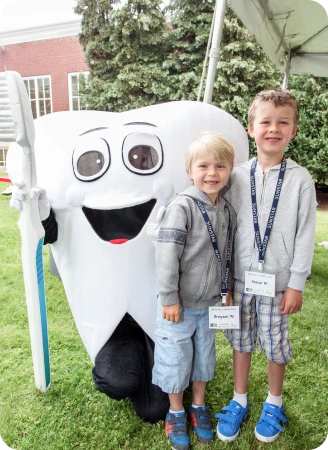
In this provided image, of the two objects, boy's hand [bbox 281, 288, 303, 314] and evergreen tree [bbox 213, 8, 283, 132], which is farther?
evergreen tree [bbox 213, 8, 283, 132]

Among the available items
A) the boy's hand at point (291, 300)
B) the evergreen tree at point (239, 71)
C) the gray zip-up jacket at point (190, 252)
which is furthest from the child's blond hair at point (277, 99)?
the evergreen tree at point (239, 71)

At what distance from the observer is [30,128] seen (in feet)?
4.87

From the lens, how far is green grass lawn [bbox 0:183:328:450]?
5.45 ft

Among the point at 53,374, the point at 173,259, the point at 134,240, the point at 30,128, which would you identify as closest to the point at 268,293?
the point at 173,259

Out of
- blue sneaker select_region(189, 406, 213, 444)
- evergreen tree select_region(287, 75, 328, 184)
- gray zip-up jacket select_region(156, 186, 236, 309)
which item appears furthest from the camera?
evergreen tree select_region(287, 75, 328, 184)

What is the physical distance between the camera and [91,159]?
1.57 metres

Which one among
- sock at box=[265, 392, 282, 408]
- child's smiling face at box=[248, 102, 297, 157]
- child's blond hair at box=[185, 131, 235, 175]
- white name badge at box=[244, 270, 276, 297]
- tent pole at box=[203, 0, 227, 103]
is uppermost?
tent pole at box=[203, 0, 227, 103]

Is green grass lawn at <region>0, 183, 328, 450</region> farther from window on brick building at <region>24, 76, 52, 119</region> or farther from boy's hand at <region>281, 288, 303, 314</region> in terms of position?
window on brick building at <region>24, 76, 52, 119</region>

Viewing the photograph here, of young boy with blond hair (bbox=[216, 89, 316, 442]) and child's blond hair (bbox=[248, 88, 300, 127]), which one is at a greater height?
child's blond hair (bbox=[248, 88, 300, 127])

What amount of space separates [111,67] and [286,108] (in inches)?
313

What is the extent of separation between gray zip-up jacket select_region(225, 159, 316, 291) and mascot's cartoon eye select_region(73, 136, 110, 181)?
0.54 meters

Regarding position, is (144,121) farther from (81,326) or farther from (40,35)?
(40,35)

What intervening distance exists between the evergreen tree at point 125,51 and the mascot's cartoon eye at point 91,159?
6852 mm

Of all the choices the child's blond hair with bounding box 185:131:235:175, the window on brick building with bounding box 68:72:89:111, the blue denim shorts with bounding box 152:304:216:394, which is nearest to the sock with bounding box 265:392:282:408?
the blue denim shorts with bounding box 152:304:216:394
